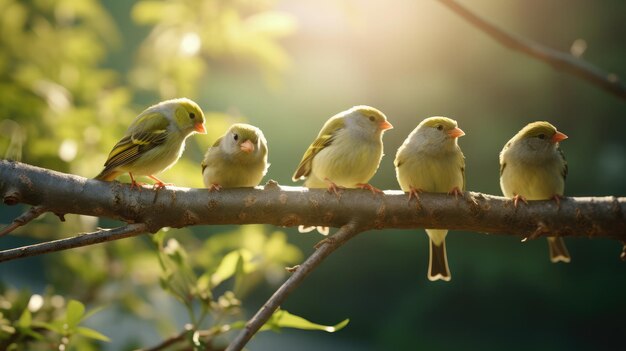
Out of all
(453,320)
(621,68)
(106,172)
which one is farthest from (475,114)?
(106,172)

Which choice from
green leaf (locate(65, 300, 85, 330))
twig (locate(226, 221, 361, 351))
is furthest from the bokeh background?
twig (locate(226, 221, 361, 351))

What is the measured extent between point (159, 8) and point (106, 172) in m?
0.79

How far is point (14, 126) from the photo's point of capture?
5.36ft

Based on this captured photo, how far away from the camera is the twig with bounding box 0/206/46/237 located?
0.79m

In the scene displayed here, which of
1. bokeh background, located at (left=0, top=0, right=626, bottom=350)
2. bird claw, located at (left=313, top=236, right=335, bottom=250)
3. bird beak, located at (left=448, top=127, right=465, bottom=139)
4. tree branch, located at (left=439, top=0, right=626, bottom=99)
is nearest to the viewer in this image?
bird claw, located at (left=313, top=236, right=335, bottom=250)

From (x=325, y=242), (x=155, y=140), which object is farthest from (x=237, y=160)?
(x=325, y=242)

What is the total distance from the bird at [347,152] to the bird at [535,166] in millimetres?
269

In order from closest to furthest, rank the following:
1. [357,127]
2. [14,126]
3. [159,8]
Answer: [357,127]
[14,126]
[159,8]

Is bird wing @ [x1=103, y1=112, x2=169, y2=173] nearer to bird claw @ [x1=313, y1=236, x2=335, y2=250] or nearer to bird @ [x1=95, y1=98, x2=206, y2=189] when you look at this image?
bird @ [x1=95, y1=98, x2=206, y2=189]

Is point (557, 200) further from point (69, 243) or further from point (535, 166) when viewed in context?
point (69, 243)

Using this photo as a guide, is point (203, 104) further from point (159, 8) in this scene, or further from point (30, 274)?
point (159, 8)

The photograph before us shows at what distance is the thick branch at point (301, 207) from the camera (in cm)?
92

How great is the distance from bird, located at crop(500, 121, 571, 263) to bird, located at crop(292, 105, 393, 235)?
27 centimetres

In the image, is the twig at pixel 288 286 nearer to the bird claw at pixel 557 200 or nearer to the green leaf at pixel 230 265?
the green leaf at pixel 230 265
